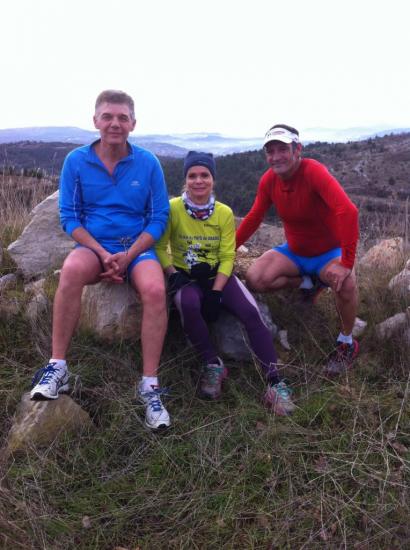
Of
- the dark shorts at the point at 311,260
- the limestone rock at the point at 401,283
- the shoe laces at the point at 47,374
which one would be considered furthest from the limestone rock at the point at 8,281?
the limestone rock at the point at 401,283

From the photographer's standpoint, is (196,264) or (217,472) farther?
(196,264)

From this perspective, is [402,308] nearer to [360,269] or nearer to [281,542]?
[360,269]

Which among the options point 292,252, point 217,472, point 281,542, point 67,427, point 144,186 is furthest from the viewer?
point 292,252

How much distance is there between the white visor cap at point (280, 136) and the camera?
314cm

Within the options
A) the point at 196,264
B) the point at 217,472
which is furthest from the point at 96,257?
the point at 217,472

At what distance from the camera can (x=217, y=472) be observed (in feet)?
7.86

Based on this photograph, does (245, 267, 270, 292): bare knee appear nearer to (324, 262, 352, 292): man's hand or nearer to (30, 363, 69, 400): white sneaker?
(324, 262, 352, 292): man's hand

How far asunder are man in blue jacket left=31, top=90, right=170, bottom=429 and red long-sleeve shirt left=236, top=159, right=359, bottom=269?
2.81 feet

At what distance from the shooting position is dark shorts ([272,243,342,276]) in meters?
3.52

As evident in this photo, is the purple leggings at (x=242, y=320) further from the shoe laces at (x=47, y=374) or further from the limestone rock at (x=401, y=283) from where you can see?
the limestone rock at (x=401, y=283)

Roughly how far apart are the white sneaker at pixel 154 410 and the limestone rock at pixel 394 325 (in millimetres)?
1855

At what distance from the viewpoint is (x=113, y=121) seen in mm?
2949

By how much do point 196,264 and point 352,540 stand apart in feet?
6.05

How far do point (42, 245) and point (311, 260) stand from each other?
2.46 m
